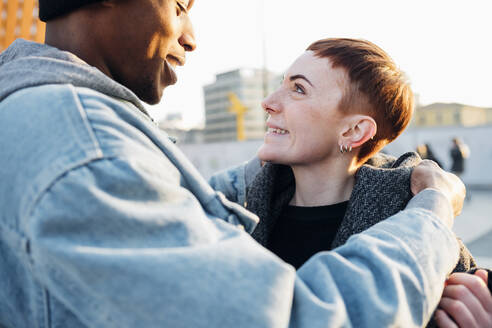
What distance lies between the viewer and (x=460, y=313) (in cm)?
109

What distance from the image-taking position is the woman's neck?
1.97m

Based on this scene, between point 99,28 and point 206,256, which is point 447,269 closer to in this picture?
point 206,256

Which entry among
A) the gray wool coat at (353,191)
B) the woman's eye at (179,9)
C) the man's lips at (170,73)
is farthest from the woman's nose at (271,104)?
the woman's eye at (179,9)

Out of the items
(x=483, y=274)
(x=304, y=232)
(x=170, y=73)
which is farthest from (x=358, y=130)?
(x=170, y=73)

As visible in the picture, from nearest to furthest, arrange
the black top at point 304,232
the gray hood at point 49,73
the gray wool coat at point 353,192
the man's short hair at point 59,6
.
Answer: the gray hood at point 49,73
the man's short hair at point 59,6
the gray wool coat at point 353,192
the black top at point 304,232

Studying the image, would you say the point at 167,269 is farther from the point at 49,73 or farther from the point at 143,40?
the point at 143,40

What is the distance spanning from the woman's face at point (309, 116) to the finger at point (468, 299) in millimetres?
932

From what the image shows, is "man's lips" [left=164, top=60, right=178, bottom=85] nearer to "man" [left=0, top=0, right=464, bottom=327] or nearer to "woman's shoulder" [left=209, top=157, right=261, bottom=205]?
"man" [left=0, top=0, right=464, bottom=327]

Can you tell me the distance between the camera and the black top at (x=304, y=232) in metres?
1.82

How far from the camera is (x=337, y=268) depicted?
856 millimetres

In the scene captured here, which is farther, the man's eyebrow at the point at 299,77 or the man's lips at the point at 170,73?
the man's eyebrow at the point at 299,77

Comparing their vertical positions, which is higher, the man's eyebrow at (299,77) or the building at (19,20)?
the building at (19,20)

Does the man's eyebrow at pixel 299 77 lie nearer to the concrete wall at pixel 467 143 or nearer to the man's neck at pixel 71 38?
the man's neck at pixel 71 38

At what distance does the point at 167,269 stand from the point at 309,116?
137 centimetres
